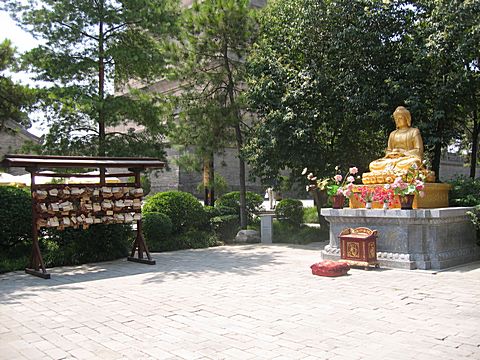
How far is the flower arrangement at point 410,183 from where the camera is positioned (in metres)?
8.89

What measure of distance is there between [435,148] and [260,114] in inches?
200

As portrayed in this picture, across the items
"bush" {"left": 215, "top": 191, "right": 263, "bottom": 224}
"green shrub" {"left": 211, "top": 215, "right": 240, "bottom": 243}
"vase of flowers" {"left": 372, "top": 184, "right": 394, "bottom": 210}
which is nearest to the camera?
"vase of flowers" {"left": 372, "top": 184, "right": 394, "bottom": 210}

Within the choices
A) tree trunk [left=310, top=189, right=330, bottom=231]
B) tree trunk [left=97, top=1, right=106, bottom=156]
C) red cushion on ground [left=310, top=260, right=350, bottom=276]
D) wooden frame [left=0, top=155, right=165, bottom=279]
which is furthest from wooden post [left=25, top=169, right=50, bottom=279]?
tree trunk [left=310, top=189, right=330, bottom=231]

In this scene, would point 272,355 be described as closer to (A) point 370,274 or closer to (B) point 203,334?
(B) point 203,334

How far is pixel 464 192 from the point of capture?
A: 10.8 m

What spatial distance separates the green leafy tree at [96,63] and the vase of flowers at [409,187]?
6.32 metres

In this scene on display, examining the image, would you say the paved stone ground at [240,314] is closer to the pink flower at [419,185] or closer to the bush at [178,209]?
the pink flower at [419,185]

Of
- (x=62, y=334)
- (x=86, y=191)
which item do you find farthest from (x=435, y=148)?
(x=62, y=334)

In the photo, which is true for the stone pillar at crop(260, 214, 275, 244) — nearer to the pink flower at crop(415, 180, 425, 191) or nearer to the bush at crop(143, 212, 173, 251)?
the bush at crop(143, 212, 173, 251)

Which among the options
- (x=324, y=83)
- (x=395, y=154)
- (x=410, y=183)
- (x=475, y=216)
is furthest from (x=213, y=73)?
(x=475, y=216)

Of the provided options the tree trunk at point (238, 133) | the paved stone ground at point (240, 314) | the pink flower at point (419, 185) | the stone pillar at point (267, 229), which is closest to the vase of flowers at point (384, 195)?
the pink flower at point (419, 185)

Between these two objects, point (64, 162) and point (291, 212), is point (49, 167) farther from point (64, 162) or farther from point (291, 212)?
point (291, 212)

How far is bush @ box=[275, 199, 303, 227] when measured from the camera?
617 inches

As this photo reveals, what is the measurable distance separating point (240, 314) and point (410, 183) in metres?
4.82
